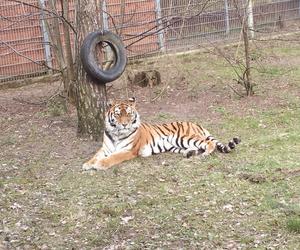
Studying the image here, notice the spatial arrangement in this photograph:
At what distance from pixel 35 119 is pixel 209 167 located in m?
3.81

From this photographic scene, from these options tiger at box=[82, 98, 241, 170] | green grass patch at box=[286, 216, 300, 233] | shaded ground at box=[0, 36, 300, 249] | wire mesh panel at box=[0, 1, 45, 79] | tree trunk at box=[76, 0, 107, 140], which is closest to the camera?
green grass patch at box=[286, 216, 300, 233]

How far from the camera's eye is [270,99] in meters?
9.57

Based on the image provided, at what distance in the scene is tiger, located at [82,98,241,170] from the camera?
689cm

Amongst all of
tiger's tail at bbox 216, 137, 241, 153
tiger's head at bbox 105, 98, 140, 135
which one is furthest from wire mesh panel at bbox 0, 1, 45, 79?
tiger's tail at bbox 216, 137, 241, 153

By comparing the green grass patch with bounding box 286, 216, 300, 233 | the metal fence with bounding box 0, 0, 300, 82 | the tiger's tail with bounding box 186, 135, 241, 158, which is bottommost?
the green grass patch with bounding box 286, 216, 300, 233

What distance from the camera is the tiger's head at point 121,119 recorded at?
693cm

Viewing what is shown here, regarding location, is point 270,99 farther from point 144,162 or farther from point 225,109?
point 144,162

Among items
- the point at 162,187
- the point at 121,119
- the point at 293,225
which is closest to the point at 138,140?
the point at 121,119

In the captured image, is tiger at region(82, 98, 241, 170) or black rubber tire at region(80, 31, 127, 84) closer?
tiger at region(82, 98, 241, 170)

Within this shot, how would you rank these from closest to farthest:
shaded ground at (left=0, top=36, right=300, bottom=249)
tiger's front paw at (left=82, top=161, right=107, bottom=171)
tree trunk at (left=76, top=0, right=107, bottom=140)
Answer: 1. shaded ground at (left=0, top=36, right=300, bottom=249)
2. tiger's front paw at (left=82, top=161, right=107, bottom=171)
3. tree trunk at (left=76, top=0, right=107, bottom=140)

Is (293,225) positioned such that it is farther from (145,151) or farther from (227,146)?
(145,151)

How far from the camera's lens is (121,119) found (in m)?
6.94

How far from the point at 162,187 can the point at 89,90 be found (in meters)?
2.15

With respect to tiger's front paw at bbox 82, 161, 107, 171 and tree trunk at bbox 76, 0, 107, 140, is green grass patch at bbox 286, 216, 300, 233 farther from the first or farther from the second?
tree trunk at bbox 76, 0, 107, 140
